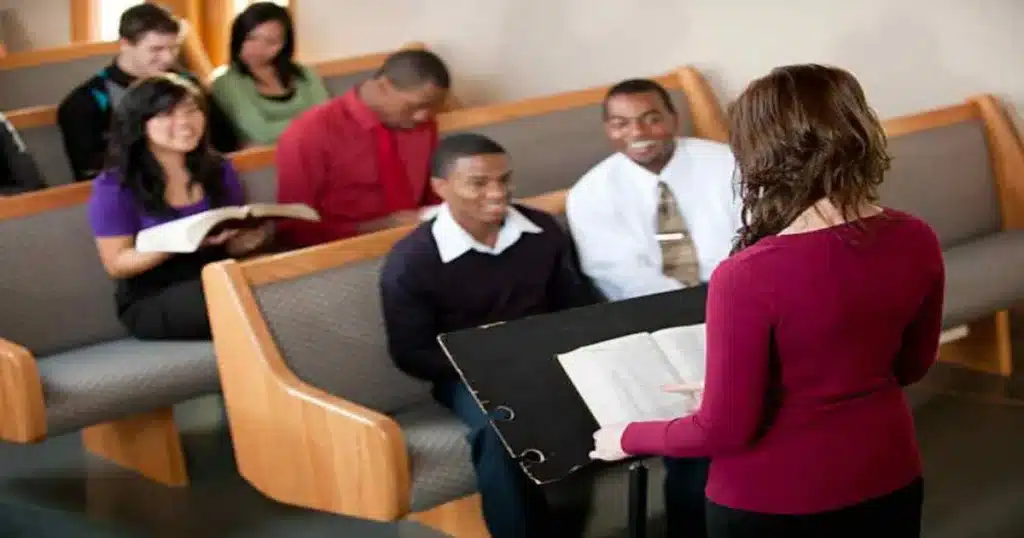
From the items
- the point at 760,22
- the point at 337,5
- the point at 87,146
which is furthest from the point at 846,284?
the point at 337,5

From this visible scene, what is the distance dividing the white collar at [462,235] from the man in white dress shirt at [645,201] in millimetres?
313

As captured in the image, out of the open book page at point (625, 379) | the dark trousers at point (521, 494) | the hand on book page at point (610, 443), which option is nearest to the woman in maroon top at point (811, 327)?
the hand on book page at point (610, 443)

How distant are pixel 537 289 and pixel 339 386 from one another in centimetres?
49

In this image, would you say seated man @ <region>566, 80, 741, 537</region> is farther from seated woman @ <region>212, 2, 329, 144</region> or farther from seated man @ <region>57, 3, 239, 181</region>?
seated man @ <region>57, 3, 239, 181</region>

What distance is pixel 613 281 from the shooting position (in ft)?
10.9

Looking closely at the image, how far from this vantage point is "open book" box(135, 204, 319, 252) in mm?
3371

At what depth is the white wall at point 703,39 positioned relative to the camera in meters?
4.18

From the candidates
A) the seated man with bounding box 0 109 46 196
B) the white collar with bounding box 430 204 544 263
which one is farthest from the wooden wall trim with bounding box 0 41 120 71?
the white collar with bounding box 430 204 544 263

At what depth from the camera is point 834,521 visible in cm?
183

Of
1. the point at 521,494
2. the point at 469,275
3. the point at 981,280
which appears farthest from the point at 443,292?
the point at 981,280

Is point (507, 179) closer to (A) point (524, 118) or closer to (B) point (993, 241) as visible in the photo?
(A) point (524, 118)

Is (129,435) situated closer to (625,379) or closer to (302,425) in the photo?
(302,425)

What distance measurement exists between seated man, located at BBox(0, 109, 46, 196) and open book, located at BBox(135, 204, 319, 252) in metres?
0.91

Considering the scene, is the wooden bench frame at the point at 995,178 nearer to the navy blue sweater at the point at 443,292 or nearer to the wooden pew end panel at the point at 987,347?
the wooden pew end panel at the point at 987,347
